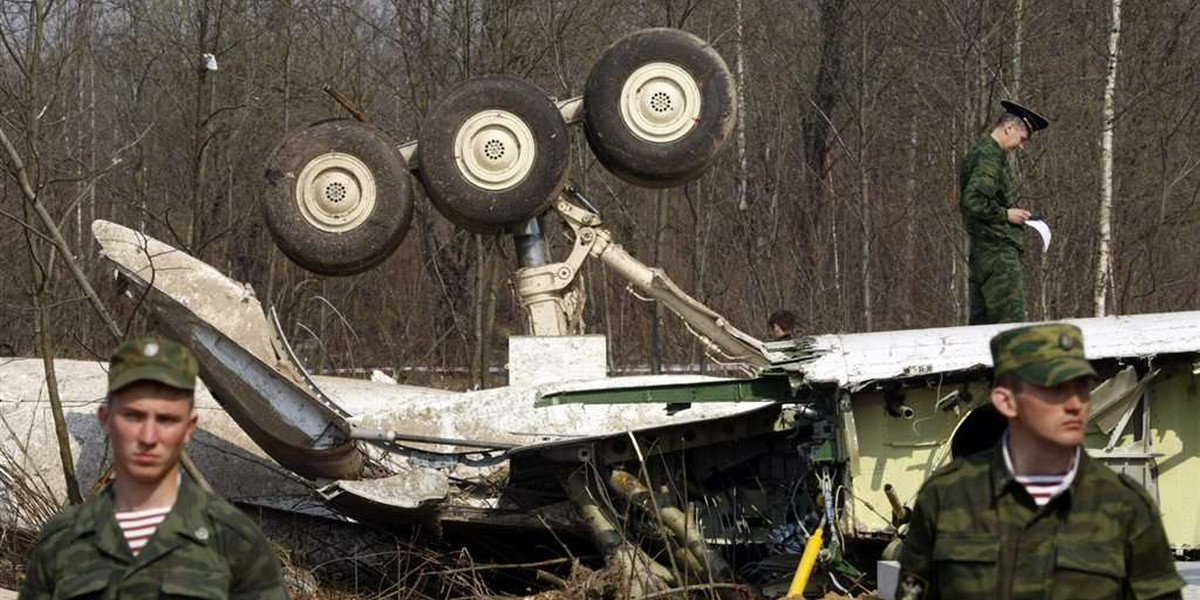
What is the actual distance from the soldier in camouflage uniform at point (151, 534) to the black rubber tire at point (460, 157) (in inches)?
298

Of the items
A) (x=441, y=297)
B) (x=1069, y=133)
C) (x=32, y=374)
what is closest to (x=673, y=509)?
(x=32, y=374)

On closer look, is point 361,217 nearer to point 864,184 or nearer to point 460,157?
point 460,157

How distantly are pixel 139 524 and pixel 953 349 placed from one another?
633 centimetres

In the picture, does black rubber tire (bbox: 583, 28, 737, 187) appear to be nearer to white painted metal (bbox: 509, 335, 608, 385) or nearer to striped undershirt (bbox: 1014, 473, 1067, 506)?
white painted metal (bbox: 509, 335, 608, 385)

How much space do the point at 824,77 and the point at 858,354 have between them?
54.3 ft

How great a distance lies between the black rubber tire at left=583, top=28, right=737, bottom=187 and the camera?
1177cm

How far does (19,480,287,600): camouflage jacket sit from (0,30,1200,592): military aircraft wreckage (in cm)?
577

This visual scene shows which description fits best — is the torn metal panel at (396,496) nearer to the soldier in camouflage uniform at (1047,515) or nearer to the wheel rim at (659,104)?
the wheel rim at (659,104)

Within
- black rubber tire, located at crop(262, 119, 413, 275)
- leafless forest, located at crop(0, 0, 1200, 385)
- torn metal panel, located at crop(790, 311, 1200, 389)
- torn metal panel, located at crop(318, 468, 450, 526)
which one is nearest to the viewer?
torn metal panel, located at crop(790, 311, 1200, 389)

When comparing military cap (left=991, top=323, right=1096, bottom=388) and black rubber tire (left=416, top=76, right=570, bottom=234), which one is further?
black rubber tire (left=416, top=76, right=570, bottom=234)

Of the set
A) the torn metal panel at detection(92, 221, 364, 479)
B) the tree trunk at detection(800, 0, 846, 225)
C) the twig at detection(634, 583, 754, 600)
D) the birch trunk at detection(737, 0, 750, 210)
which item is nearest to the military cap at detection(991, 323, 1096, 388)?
the twig at detection(634, 583, 754, 600)

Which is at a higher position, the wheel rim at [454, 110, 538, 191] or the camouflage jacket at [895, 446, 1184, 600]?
the wheel rim at [454, 110, 538, 191]

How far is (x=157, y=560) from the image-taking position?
4.02m

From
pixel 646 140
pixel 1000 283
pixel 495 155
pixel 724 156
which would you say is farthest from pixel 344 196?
pixel 724 156
